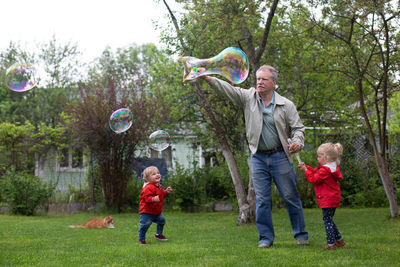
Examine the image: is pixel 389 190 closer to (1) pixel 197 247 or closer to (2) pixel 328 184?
(2) pixel 328 184

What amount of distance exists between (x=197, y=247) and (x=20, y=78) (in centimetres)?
486

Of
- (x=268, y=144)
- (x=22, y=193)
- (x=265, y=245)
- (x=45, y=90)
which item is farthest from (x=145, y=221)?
(x=45, y=90)

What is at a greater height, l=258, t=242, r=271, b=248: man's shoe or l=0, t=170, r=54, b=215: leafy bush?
l=0, t=170, r=54, b=215: leafy bush

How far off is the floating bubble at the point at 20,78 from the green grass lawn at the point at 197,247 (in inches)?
99.9

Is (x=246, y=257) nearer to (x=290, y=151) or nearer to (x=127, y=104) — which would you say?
(x=290, y=151)

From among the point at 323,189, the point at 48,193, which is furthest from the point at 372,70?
the point at 48,193

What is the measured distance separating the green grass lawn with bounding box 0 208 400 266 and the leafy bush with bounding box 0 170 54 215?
3515mm

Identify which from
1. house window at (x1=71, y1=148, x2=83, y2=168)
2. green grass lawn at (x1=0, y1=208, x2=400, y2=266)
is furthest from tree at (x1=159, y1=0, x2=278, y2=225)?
house window at (x1=71, y1=148, x2=83, y2=168)

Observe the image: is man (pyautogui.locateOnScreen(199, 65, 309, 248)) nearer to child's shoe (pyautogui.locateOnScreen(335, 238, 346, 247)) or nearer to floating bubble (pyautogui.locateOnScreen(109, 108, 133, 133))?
child's shoe (pyautogui.locateOnScreen(335, 238, 346, 247))

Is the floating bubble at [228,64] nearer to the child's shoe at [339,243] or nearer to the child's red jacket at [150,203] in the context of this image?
the child's red jacket at [150,203]

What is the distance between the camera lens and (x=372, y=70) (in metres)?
8.66

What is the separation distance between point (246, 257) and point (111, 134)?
26.4 ft

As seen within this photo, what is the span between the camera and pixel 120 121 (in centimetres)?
869

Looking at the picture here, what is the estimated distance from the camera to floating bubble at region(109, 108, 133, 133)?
28.0ft
